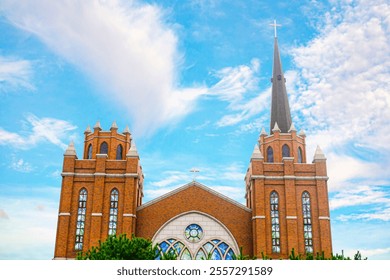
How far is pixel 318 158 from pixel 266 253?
766 cm

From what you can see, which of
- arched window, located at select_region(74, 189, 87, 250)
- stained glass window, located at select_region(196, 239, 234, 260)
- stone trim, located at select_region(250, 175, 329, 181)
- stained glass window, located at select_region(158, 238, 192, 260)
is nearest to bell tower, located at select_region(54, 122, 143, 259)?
arched window, located at select_region(74, 189, 87, 250)

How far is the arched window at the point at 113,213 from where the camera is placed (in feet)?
103

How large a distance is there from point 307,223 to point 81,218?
15.1 m

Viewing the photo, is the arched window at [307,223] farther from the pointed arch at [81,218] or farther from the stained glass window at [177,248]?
the pointed arch at [81,218]

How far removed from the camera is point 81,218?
31688 millimetres

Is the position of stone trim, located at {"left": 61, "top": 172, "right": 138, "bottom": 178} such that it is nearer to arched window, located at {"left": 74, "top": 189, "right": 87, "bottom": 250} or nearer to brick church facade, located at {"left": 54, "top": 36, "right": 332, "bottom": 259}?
brick church facade, located at {"left": 54, "top": 36, "right": 332, "bottom": 259}

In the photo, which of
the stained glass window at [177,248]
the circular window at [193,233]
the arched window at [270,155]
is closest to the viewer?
the stained glass window at [177,248]

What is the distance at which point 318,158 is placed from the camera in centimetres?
3319

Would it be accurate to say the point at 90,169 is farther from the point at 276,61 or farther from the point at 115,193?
the point at 276,61

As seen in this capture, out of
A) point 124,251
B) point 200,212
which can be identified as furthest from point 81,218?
point 124,251

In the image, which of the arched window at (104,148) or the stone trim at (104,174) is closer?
the stone trim at (104,174)

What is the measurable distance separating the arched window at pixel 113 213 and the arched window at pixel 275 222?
10.4m

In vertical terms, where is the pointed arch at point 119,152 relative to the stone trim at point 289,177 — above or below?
above

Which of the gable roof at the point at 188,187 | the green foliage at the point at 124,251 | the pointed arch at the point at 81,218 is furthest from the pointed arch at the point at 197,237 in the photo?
the green foliage at the point at 124,251
